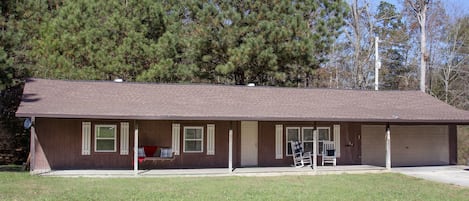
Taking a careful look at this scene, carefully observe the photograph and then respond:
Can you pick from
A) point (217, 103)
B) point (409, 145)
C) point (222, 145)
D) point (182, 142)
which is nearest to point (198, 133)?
point (182, 142)

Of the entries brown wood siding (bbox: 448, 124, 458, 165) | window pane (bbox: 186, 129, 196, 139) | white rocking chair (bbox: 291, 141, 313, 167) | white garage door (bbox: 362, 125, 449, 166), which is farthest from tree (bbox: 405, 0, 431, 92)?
window pane (bbox: 186, 129, 196, 139)

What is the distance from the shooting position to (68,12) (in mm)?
23594

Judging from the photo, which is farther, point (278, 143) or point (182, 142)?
point (278, 143)

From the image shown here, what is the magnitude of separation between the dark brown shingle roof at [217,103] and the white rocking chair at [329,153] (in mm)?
1406

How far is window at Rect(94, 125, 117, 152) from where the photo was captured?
668 inches

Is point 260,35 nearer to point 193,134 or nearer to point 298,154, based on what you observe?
point 298,154

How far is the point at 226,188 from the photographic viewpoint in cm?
1264

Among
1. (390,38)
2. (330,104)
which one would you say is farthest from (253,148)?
(390,38)

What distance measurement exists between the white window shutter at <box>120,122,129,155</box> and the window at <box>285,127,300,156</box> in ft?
18.1

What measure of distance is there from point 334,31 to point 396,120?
9255mm

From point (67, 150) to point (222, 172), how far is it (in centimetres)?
499

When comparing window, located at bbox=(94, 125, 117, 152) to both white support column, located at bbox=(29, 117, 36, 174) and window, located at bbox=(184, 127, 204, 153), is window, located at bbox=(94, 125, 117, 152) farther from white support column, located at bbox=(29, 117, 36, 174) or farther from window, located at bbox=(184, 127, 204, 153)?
window, located at bbox=(184, 127, 204, 153)

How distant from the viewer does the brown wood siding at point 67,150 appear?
1644 cm

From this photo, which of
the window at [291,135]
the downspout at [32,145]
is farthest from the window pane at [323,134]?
the downspout at [32,145]
